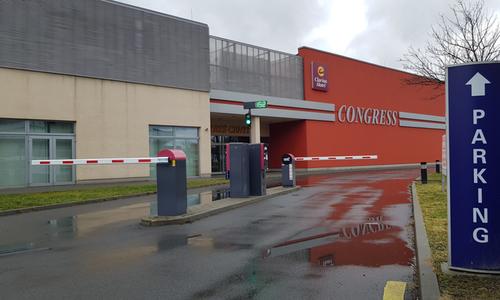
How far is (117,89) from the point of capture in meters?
23.6

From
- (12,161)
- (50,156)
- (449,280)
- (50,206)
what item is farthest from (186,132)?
(449,280)

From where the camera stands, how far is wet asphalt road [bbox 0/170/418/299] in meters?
5.41

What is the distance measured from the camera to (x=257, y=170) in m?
14.8

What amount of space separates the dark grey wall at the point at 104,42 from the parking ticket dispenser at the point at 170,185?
1335cm

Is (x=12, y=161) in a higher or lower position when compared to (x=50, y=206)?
higher

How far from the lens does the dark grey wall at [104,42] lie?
20375mm

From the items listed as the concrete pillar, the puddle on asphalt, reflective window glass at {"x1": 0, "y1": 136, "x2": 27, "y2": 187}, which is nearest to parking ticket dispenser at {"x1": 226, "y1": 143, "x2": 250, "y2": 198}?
the puddle on asphalt

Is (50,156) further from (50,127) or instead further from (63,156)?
(50,127)

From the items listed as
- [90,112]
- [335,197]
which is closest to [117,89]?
[90,112]

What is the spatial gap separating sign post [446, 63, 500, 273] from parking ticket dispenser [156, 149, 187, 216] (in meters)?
6.56

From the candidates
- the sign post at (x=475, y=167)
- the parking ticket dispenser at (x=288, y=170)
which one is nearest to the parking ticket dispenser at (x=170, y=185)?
the sign post at (x=475, y=167)

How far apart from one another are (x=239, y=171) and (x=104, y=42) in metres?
12.9

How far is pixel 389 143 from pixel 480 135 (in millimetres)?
41293

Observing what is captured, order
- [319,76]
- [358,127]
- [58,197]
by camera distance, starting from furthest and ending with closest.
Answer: [358,127] < [319,76] < [58,197]
